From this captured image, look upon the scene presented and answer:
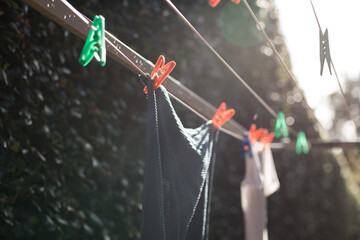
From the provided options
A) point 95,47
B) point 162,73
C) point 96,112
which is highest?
point 96,112

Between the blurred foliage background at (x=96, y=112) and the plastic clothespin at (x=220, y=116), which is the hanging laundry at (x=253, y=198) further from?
the blurred foliage background at (x=96, y=112)

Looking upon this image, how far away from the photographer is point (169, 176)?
1.09 metres

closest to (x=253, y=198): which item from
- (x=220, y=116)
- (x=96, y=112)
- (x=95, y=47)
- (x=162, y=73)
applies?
(x=220, y=116)

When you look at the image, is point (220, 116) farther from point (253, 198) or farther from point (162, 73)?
point (253, 198)

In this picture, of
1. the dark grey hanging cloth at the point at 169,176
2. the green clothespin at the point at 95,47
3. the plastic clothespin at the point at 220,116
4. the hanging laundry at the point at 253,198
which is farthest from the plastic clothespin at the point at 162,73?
the hanging laundry at the point at 253,198

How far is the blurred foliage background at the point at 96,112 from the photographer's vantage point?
1.46m

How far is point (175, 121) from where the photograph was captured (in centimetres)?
112

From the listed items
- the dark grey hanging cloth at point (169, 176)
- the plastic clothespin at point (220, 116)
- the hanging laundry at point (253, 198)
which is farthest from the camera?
the hanging laundry at point (253, 198)

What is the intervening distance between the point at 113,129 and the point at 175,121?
2.93 feet

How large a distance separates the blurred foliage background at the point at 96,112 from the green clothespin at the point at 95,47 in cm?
73

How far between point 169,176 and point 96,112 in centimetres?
89

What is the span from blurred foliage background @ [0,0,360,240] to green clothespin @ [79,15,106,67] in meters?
0.73

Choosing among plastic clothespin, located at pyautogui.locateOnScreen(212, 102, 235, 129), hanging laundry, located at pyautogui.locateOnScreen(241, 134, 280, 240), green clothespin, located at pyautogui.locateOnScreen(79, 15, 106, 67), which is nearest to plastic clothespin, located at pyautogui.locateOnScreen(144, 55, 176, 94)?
green clothespin, located at pyautogui.locateOnScreen(79, 15, 106, 67)

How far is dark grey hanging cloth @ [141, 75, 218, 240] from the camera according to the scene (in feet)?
3.27
